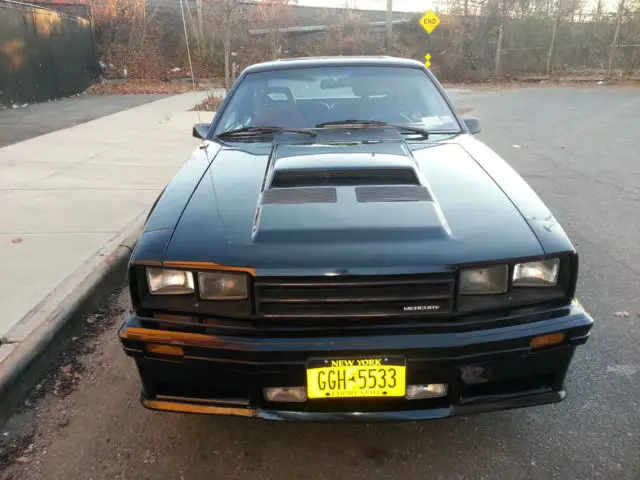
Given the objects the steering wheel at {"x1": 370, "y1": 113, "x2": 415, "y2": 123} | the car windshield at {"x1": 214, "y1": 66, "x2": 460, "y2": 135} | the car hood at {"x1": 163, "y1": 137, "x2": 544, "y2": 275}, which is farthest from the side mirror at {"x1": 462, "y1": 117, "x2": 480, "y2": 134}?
the car hood at {"x1": 163, "y1": 137, "x2": 544, "y2": 275}

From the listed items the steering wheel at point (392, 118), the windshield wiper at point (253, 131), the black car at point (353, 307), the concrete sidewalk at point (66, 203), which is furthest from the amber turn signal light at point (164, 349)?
the steering wheel at point (392, 118)

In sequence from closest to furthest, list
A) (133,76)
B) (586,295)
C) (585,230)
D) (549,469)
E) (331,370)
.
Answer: (331,370) < (549,469) < (586,295) < (585,230) < (133,76)

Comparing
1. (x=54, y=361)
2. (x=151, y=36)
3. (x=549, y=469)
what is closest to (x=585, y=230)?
(x=549, y=469)

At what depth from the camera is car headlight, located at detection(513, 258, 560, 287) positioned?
2.11 m

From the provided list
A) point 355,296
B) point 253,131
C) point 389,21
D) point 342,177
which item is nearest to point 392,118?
point 253,131

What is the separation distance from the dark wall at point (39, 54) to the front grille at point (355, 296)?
14479mm

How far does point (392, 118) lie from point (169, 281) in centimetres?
199

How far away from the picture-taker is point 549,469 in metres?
2.24

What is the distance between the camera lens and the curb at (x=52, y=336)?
2705mm

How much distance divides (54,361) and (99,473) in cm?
105

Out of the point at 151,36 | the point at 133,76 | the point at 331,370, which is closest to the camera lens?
the point at 331,370

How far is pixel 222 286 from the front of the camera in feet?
6.84

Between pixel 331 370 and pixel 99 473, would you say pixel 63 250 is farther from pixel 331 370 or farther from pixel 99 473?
pixel 331 370

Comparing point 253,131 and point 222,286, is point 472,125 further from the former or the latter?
point 222,286
